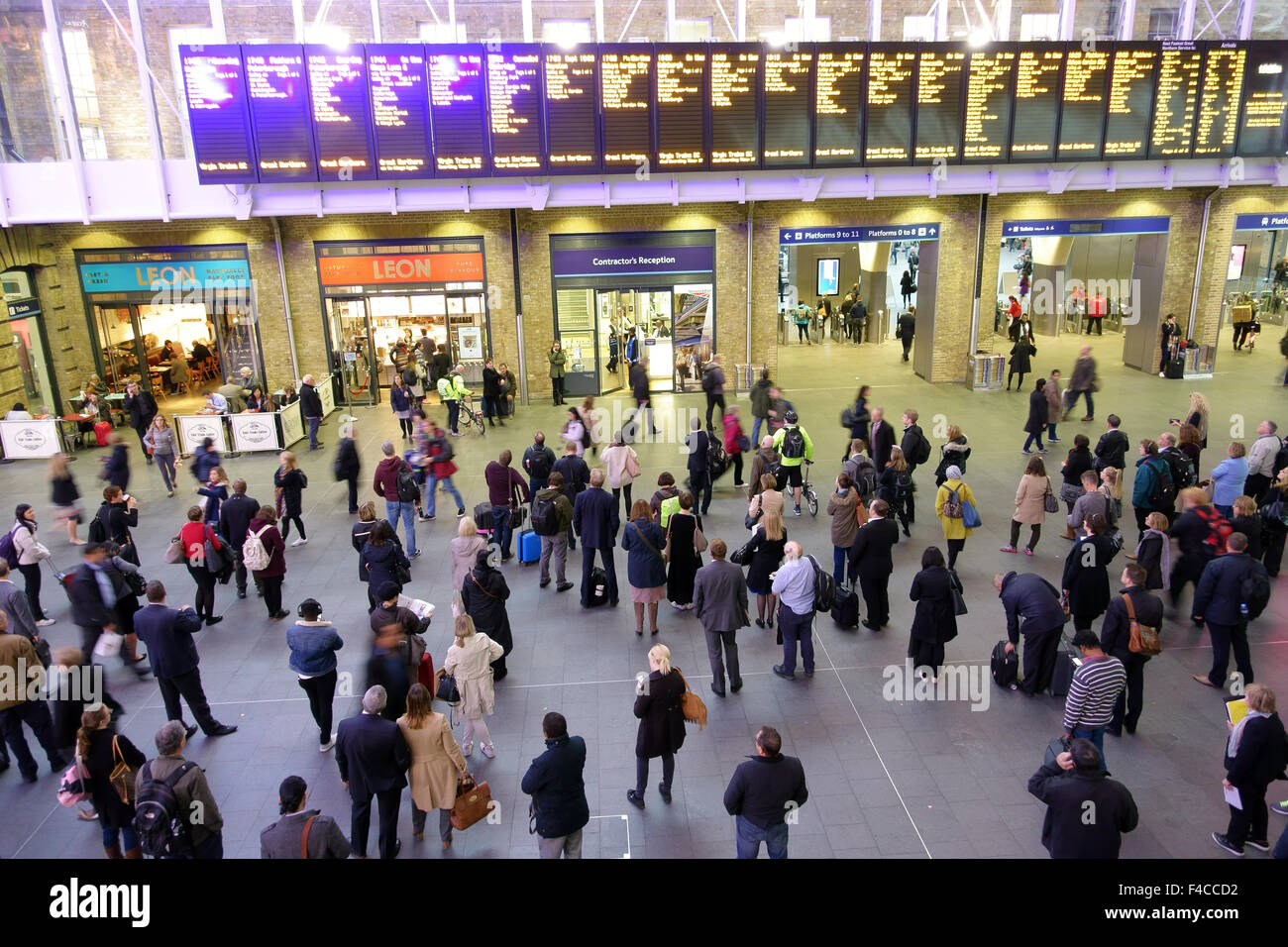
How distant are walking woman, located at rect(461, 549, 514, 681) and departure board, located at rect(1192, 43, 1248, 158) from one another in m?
16.4

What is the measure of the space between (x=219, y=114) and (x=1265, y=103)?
62.2 feet

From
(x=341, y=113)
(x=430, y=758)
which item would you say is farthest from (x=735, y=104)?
(x=430, y=758)

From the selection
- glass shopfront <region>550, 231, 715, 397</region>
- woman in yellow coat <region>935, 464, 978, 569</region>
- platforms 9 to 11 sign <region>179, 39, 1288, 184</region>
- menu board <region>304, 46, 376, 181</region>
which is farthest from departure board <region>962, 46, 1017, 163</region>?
menu board <region>304, 46, 376, 181</region>

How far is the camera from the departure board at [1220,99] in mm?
16781

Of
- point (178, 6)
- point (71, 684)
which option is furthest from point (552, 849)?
point (178, 6)

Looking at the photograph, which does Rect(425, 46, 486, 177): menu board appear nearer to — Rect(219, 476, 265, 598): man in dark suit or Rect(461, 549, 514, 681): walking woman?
Rect(219, 476, 265, 598): man in dark suit

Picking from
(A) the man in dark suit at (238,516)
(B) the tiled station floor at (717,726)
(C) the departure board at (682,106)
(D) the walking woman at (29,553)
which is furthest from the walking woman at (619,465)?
(C) the departure board at (682,106)

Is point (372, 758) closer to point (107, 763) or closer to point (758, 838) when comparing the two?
point (107, 763)

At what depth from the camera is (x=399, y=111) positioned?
51.3 feet

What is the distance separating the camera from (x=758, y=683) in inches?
336

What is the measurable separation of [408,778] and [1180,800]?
5.59 m

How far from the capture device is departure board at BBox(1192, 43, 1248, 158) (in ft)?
55.1

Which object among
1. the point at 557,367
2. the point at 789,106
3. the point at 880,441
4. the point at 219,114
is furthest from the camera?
the point at 557,367

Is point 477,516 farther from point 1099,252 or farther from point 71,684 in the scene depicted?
point 1099,252
